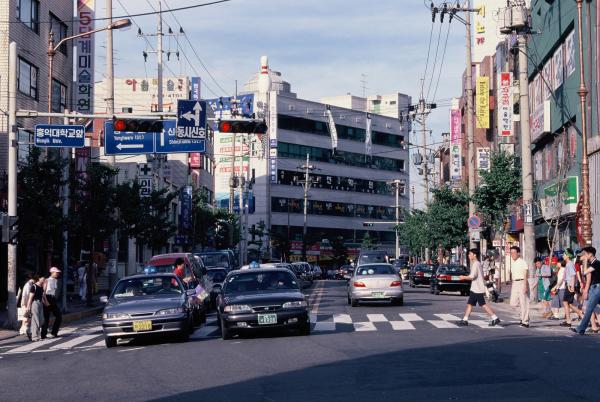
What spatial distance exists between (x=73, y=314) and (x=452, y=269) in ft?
61.7

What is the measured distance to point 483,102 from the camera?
65500 millimetres

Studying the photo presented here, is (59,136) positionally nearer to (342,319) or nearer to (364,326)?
(342,319)

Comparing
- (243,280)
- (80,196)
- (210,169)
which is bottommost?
(243,280)

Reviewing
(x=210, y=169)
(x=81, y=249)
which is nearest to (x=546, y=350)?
(x=81, y=249)

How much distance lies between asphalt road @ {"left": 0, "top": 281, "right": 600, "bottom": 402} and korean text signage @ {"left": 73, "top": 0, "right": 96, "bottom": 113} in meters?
21.0

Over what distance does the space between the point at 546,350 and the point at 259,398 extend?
6.40 meters

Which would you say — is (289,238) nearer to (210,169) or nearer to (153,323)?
(210,169)

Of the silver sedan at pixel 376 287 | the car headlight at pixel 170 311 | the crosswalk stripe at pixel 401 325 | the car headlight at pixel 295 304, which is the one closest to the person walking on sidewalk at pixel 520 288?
the crosswalk stripe at pixel 401 325

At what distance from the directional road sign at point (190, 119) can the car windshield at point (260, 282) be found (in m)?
9.68

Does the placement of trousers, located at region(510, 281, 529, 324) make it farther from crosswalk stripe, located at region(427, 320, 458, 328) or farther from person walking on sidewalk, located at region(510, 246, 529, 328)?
crosswalk stripe, located at region(427, 320, 458, 328)

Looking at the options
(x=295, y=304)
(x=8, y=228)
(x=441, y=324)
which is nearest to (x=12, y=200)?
(x=8, y=228)

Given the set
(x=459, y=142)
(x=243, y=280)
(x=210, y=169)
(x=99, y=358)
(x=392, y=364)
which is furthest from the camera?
(x=210, y=169)

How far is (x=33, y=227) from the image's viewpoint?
31.4 meters

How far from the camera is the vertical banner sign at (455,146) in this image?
237ft
